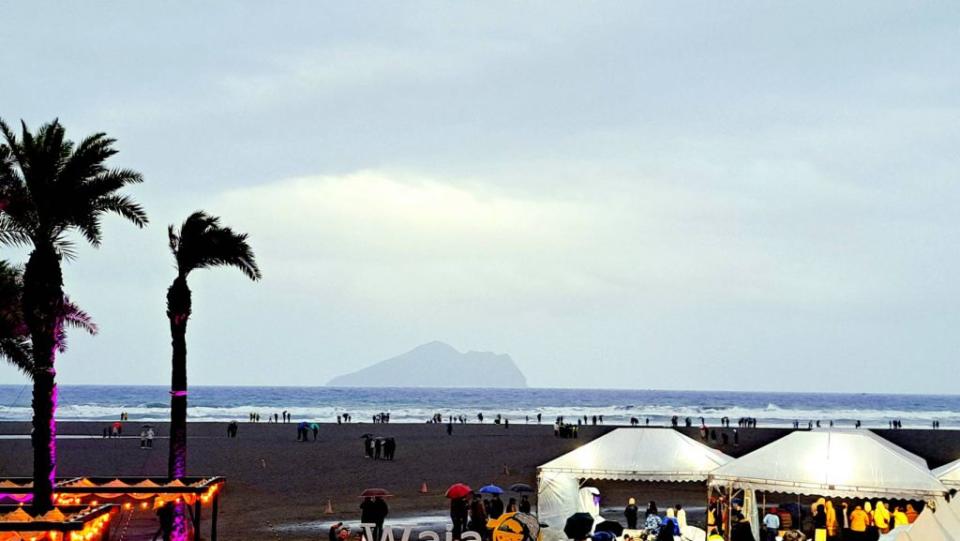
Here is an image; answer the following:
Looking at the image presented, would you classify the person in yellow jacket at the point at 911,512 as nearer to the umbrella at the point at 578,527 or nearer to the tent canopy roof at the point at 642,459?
the tent canopy roof at the point at 642,459

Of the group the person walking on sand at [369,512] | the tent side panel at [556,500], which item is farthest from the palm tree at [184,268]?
the tent side panel at [556,500]

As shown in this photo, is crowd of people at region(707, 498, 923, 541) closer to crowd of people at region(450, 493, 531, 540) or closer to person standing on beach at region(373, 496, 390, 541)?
crowd of people at region(450, 493, 531, 540)

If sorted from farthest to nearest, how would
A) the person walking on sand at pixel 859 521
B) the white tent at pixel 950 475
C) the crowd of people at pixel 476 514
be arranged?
the crowd of people at pixel 476 514, the person walking on sand at pixel 859 521, the white tent at pixel 950 475

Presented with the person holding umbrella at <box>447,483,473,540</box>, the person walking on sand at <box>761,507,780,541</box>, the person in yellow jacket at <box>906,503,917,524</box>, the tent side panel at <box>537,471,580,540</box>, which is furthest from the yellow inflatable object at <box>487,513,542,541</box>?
the person in yellow jacket at <box>906,503,917,524</box>

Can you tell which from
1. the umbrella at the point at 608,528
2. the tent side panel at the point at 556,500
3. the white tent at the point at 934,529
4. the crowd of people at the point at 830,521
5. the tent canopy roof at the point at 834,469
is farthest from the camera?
the tent side panel at the point at 556,500

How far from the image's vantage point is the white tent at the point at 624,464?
23125 mm

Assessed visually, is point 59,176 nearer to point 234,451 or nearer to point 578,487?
point 578,487

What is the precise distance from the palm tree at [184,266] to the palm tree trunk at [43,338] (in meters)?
5.20

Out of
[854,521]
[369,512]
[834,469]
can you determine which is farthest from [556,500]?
[834,469]

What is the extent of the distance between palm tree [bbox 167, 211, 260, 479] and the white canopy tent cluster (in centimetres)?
908

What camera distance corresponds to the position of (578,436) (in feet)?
248

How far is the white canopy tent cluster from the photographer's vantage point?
762 inches

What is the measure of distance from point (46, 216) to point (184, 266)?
19.8ft

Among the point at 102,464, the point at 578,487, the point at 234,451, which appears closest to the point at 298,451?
the point at 234,451
